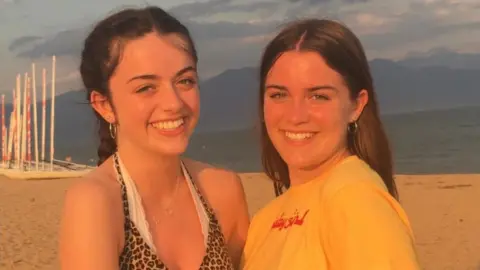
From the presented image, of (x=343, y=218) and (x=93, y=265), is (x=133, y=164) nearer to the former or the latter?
(x=93, y=265)

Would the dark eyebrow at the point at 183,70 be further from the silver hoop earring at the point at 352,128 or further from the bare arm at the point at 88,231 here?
the silver hoop earring at the point at 352,128

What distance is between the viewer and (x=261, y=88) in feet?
8.95

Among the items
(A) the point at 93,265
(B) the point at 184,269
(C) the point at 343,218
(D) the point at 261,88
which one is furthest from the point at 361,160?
(A) the point at 93,265

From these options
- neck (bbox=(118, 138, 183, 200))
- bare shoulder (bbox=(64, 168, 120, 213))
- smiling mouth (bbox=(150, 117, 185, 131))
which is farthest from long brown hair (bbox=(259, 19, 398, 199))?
bare shoulder (bbox=(64, 168, 120, 213))

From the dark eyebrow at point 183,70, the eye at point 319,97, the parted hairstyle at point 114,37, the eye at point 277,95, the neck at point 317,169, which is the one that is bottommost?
the neck at point 317,169

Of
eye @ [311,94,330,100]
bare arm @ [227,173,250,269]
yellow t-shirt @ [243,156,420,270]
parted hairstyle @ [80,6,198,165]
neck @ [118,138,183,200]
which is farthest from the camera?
bare arm @ [227,173,250,269]

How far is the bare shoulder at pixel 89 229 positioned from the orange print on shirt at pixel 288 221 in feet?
1.83

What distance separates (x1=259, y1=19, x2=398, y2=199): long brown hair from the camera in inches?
92.3

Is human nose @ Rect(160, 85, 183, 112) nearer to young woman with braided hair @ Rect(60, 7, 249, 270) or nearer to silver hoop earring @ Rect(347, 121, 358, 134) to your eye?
young woman with braided hair @ Rect(60, 7, 249, 270)

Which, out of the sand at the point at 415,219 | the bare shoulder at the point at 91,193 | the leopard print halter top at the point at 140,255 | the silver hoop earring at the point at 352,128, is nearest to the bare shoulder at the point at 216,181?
the leopard print halter top at the point at 140,255

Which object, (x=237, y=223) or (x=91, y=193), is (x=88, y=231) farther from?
(x=237, y=223)

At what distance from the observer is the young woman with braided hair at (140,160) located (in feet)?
7.40

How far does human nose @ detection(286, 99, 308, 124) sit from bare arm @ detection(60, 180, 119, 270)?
716mm

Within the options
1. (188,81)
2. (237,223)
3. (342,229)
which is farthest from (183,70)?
(342,229)
